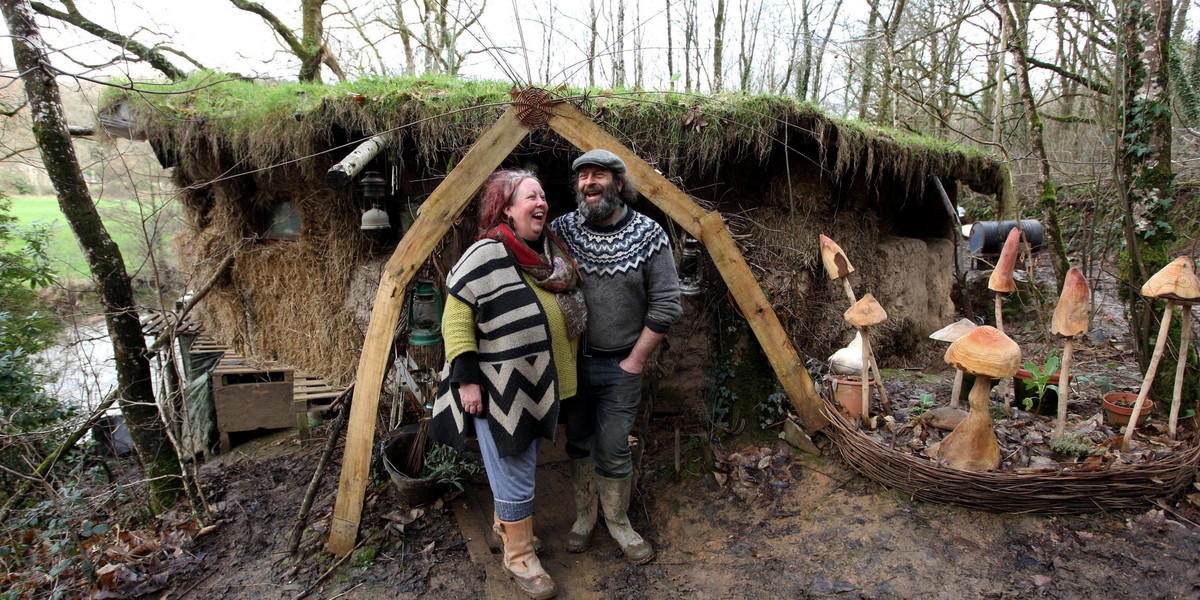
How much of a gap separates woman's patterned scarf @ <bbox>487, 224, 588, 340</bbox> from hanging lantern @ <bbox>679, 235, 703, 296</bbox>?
105 centimetres

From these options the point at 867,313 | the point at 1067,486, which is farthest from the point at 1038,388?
the point at 867,313

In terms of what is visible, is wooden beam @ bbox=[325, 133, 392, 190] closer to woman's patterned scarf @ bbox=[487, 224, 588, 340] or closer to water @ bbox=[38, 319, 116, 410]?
woman's patterned scarf @ bbox=[487, 224, 588, 340]

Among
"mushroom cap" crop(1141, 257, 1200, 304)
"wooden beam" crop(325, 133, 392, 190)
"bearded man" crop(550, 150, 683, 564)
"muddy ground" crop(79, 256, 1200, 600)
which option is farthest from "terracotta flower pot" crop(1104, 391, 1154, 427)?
"wooden beam" crop(325, 133, 392, 190)

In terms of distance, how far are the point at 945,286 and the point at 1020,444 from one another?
12.4 ft

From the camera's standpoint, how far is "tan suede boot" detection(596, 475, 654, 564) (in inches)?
110

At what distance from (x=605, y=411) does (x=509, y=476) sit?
54cm

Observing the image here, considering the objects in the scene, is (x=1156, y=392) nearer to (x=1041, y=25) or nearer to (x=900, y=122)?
(x=1041, y=25)

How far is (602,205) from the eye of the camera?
2.49 metres

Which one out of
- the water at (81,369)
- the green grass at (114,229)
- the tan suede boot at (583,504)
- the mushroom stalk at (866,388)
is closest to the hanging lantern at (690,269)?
the mushroom stalk at (866,388)

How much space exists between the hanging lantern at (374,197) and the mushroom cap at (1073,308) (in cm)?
408

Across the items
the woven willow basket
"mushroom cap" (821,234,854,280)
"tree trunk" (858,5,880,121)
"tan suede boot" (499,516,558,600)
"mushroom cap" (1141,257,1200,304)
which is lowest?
"tan suede boot" (499,516,558,600)

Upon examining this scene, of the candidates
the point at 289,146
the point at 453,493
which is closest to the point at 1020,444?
the point at 453,493

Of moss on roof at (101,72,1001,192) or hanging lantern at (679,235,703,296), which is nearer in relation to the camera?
hanging lantern at (679,235,703,296)

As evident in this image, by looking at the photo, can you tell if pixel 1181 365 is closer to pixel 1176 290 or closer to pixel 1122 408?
pixel 1122 408
